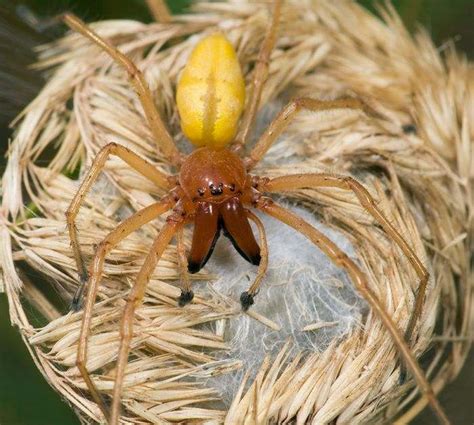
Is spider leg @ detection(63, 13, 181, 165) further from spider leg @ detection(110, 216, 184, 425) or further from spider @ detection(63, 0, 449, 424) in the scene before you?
spider leg @ detection(110, 216, 184, 425)

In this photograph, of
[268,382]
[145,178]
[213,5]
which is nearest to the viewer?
[268,382]

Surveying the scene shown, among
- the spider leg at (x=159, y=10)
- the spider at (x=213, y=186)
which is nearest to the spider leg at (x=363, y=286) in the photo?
the spider at (x=213, y=186)

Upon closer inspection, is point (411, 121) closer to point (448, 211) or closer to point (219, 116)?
point (448, 211)

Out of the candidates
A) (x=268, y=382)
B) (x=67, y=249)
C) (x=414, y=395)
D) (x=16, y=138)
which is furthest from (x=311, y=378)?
(x=16, y=138)

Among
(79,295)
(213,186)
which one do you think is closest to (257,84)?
(213,186)

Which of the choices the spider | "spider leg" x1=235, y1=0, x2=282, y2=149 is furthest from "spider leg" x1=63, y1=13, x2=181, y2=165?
"spider leg" x1=235, y1=0, x2=282, y2=149

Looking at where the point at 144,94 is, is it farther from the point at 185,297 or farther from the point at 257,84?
the point at 185,297
